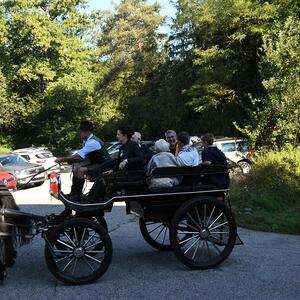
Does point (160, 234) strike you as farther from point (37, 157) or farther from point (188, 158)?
point (37, 157)

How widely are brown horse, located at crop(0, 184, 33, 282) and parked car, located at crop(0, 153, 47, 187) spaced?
534 inches

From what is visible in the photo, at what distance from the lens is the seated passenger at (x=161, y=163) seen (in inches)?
274

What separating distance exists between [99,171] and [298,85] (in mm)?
16178

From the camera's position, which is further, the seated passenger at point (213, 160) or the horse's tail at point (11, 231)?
the seated passenger at point (213, 160)

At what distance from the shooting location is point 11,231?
6219 mm

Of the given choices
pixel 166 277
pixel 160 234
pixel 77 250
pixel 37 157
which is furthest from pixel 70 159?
pixel 37 157

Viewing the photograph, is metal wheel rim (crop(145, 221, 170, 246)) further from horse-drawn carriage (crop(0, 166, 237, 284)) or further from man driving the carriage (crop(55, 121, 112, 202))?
man driving the carriage (crop(55, 121, 112, 202))

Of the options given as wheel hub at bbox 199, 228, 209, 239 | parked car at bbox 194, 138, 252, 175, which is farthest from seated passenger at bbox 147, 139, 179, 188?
parked car at bbox 194, 138, 252, 175

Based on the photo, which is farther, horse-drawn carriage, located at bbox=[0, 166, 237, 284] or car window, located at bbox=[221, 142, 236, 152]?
car window, located at bbox=[221, 142, 236, 152]

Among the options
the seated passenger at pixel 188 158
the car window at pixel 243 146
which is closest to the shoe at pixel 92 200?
the seated passenger at pixel 188 158

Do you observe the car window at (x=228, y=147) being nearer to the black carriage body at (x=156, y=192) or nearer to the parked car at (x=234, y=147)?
the parked car at (x=234, y=147)

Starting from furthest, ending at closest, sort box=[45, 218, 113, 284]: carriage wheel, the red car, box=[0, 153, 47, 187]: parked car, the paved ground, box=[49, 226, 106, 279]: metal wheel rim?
box=[0, 153, 47, 187]: parked car
the red car
box=[49, 226, 106, 279]: metal wheel rim
box=[45, 218, 113, 284]: carriage wheel
the paved ground

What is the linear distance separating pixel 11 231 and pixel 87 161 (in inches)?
58.2

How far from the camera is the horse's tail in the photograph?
610 centimetres
